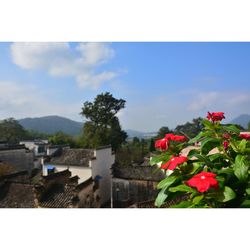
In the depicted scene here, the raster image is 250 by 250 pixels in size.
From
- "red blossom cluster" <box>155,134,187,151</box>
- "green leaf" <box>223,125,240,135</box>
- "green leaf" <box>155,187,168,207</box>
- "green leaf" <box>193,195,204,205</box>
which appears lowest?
"green leaf" <box>155,187,168,207</box>

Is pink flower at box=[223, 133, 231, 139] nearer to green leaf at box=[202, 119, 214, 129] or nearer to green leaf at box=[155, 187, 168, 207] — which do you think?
green leaf at box=[202, 119, 214, 129]

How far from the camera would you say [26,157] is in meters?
12.5

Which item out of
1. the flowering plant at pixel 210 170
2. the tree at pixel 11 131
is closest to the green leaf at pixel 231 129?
the flowering plant at pixel 210 170


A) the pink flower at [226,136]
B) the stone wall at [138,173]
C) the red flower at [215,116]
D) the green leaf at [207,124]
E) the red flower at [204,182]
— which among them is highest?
the red flower at [215,116]

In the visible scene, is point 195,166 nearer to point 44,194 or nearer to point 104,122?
point 44,194

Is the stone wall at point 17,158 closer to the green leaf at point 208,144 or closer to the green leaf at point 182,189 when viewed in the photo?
the green leaf at point 208,144

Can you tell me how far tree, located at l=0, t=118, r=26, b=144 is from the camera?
21.3m

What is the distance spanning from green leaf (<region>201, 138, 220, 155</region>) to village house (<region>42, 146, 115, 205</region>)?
752cm

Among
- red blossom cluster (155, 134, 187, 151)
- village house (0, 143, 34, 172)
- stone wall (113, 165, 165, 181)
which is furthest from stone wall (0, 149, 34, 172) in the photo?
red blossom cluster (155, 134, 187, 151)

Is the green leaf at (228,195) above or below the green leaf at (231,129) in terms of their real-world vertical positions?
below

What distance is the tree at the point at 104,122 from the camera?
609 inches

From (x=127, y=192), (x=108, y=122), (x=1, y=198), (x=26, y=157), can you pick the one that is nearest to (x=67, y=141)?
(x=108, y=122)

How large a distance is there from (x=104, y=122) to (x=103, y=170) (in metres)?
7.51
